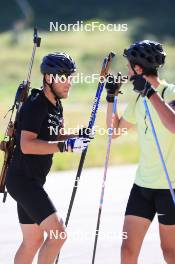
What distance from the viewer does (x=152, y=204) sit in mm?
6254

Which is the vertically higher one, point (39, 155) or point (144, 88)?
point (144, 88)

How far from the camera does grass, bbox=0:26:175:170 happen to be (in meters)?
20.0

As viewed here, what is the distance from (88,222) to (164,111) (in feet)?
14.7

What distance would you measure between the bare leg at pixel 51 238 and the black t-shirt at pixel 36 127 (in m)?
0.35

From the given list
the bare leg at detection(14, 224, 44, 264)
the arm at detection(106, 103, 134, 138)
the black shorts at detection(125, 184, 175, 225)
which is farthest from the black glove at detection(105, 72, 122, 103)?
the bare leg at detection(14, 224, 44, 264)

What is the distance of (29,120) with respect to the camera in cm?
620

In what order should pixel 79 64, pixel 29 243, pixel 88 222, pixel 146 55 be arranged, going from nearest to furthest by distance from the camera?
1. pixel 146 55
2. pixel 29 243
3. pixel 88 222
4. pixel 79 64

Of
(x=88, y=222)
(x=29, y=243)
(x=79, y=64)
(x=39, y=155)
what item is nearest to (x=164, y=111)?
(x=39, y=155)

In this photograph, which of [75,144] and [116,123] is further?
[116,123]

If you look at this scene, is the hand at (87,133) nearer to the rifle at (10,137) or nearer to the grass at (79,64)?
the rifle at (10,137)

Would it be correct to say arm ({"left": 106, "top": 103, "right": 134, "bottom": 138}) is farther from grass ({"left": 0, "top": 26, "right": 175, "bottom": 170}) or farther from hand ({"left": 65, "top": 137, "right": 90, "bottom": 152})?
grass ({"left": 0, "top": 26, "right": 175, "bottom": 170})

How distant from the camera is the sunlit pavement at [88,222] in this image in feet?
27.6

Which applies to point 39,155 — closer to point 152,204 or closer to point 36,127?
point 36,127

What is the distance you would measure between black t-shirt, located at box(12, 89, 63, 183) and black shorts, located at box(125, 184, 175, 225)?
671 mm
